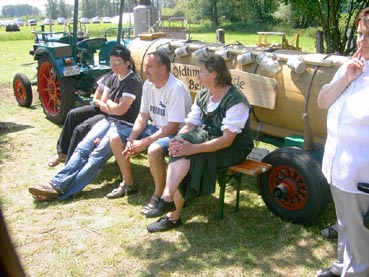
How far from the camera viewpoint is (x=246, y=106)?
335cm

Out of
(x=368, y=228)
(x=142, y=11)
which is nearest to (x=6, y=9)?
(x=142, y=11)

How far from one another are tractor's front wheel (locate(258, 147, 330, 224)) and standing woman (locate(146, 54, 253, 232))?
0.94 feet

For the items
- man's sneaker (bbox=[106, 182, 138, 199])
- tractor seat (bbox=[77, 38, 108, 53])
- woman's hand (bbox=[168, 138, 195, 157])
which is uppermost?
tractor seat (bbox=[77, 38, 108, 53])

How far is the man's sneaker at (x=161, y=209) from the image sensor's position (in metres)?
3.45

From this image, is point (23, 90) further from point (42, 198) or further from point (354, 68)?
point (354, 68)

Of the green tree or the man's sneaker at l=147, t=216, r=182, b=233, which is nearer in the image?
the man's sneaker at l=147, t=216, r=182, b=233

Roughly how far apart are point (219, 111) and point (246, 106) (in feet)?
0.70

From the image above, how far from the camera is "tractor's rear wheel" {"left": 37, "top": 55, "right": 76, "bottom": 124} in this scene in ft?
20.5

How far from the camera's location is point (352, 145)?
230 cm

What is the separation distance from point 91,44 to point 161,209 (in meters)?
4.31

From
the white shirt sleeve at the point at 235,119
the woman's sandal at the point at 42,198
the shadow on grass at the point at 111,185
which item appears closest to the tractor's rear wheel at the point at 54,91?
the shadow on grass at the point at 111,185

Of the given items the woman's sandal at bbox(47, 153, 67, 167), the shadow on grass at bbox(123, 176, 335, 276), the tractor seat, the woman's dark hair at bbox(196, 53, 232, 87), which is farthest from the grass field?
the tractor seat

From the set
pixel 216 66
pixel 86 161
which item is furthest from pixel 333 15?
pixel 86 161

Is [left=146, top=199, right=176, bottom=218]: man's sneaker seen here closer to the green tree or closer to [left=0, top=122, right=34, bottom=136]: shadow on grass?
the green tree
